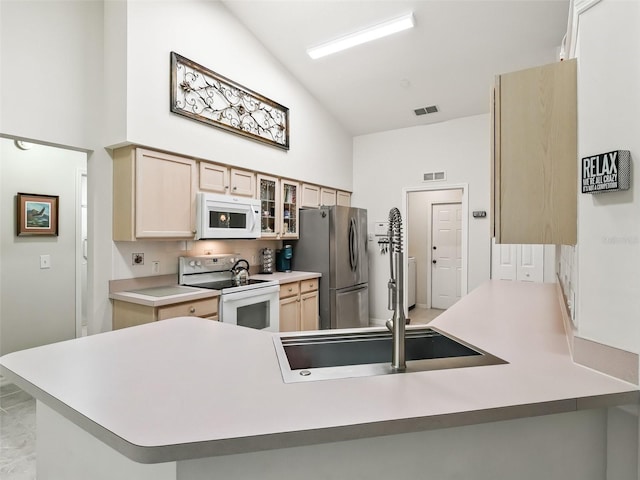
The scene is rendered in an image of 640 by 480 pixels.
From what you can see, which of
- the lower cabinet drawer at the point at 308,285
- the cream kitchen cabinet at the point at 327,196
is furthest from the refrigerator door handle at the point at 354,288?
the cream kitchen cabinet at the point at 327,196

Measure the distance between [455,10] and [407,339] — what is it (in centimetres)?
304

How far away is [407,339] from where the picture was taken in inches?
56.5

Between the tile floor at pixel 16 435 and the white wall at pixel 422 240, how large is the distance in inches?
221

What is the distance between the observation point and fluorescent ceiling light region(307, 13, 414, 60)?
10.5ft

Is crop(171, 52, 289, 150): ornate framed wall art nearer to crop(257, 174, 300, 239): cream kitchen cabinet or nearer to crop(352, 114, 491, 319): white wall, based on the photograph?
crop(257, 174, 300, 239): cream kitchen cabinet

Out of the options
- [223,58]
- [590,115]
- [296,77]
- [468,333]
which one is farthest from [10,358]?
[296,77]

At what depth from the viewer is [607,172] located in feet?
3.05

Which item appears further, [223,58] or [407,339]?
[223,58]

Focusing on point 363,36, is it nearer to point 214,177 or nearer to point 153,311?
point 214,177

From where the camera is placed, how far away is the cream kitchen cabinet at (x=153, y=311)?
247 centimetres

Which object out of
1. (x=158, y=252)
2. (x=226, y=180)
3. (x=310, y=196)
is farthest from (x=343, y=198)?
(x=158, y=252)

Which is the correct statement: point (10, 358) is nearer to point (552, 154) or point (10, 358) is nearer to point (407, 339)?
point (407, 339)

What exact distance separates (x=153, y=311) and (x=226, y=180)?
1481 mm

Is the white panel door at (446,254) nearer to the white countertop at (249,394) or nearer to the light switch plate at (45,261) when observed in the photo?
the white countertop at (249,394)
